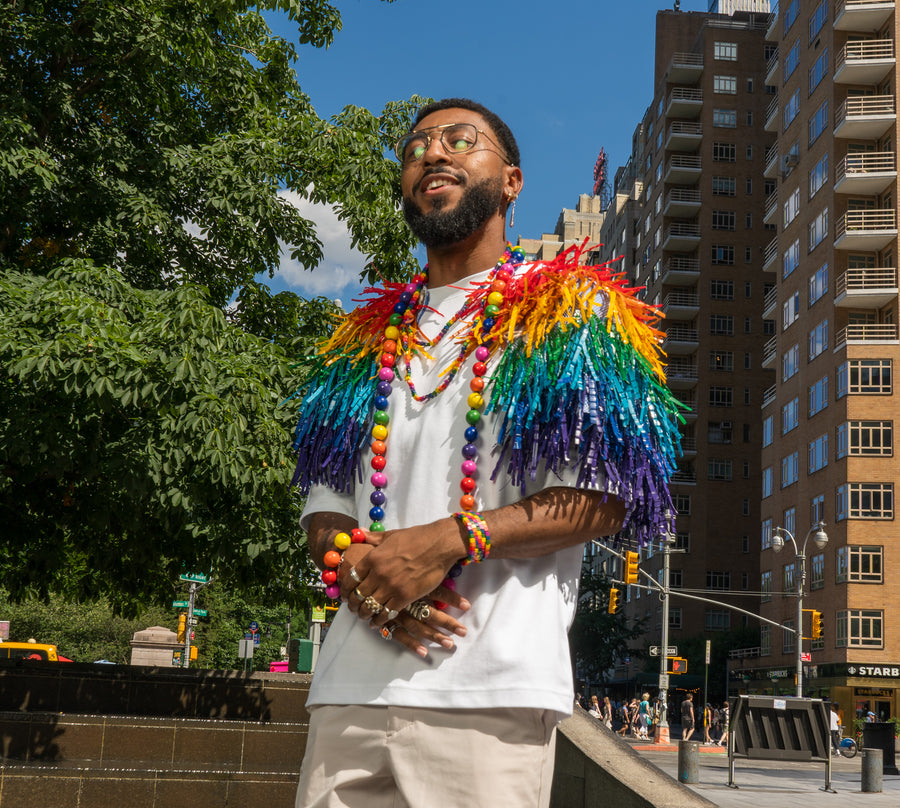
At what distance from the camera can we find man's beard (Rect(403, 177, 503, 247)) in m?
2.54

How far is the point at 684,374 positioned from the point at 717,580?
15373 millimetres

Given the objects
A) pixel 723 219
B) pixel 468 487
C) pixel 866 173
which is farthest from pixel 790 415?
pixel 468 487

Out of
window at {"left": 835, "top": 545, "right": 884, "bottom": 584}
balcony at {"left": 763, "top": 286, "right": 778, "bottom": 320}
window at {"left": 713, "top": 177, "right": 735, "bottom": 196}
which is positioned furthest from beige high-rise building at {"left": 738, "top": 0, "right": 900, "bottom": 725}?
window at {"left": 713, "top": 177, "right": 735, "bottom": 196}

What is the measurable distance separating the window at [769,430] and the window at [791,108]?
16.5 metres

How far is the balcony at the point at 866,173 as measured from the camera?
170ft

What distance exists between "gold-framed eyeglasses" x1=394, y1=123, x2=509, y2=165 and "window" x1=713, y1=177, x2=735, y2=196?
8524cm

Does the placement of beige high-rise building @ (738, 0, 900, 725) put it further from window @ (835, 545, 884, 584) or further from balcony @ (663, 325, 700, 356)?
balcony @ (663, 325, 700, 356)

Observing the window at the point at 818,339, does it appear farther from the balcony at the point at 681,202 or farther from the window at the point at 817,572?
the balcony at the point at 681,202

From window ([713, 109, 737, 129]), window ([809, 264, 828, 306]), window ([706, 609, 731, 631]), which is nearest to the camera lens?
window ([809, 264, 828, 306])

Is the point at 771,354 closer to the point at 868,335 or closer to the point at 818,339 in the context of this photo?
the point at 818,339

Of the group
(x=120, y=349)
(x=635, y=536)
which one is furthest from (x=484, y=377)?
(x=120, y=349)

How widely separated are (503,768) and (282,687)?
11303 millimetres

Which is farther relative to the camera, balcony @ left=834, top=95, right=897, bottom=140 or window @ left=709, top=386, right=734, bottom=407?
window @ left=709, top=386, right=734, bottom=407

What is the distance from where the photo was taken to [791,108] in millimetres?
61906
